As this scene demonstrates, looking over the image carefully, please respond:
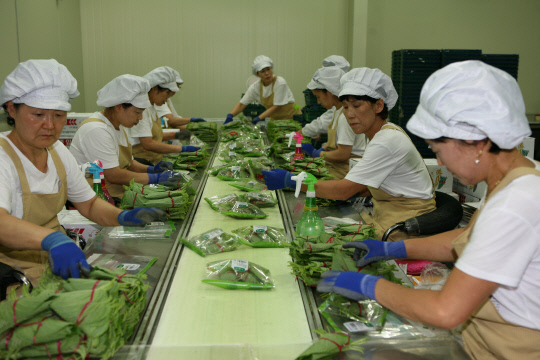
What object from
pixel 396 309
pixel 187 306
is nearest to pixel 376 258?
pixel 396 309

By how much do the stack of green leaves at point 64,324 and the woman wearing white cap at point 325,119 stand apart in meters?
3.89

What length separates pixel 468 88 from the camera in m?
1.24

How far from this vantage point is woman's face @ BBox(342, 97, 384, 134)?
280 cm

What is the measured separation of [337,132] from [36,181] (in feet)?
8.79

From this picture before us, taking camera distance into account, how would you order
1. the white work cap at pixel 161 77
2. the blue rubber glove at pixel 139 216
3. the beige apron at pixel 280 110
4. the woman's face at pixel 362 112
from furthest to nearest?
1. the beige apron at pixel 280 110
2. the white work cap at pixel 161 77
3. the woman's face at pixel 362 112
4. the blue rubber glove at pixel 139 216

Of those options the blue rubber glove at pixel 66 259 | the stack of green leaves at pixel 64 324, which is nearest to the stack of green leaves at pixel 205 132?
the blue rubber glove at pixel 66 259

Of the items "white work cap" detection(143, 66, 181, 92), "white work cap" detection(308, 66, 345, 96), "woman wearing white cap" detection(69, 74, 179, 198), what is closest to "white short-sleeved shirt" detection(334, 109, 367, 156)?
"white work cap" detection(308, 66, 345, 96)

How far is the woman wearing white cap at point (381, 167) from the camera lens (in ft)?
8.91

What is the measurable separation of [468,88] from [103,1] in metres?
8.35

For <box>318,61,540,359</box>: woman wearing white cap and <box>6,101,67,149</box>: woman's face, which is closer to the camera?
<box>318,61,540,359</box>: woman wearing white cap

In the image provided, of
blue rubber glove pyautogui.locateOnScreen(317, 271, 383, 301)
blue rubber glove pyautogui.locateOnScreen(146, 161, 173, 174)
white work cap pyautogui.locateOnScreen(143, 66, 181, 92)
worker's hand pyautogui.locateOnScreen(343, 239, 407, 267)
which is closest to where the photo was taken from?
Answer: blue rubber glove pyautogui.locateOnScreen(317, 271, 383, 301)

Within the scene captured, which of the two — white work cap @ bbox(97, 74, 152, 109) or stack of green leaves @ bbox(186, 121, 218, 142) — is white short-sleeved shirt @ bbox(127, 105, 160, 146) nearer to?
stack of green leaves @ bbox(186, 121, 218, 142)

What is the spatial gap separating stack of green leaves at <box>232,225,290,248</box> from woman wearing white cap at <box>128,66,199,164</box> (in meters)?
2.28

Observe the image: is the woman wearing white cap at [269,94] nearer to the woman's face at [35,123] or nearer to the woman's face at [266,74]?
the woman's face at [266,74]
